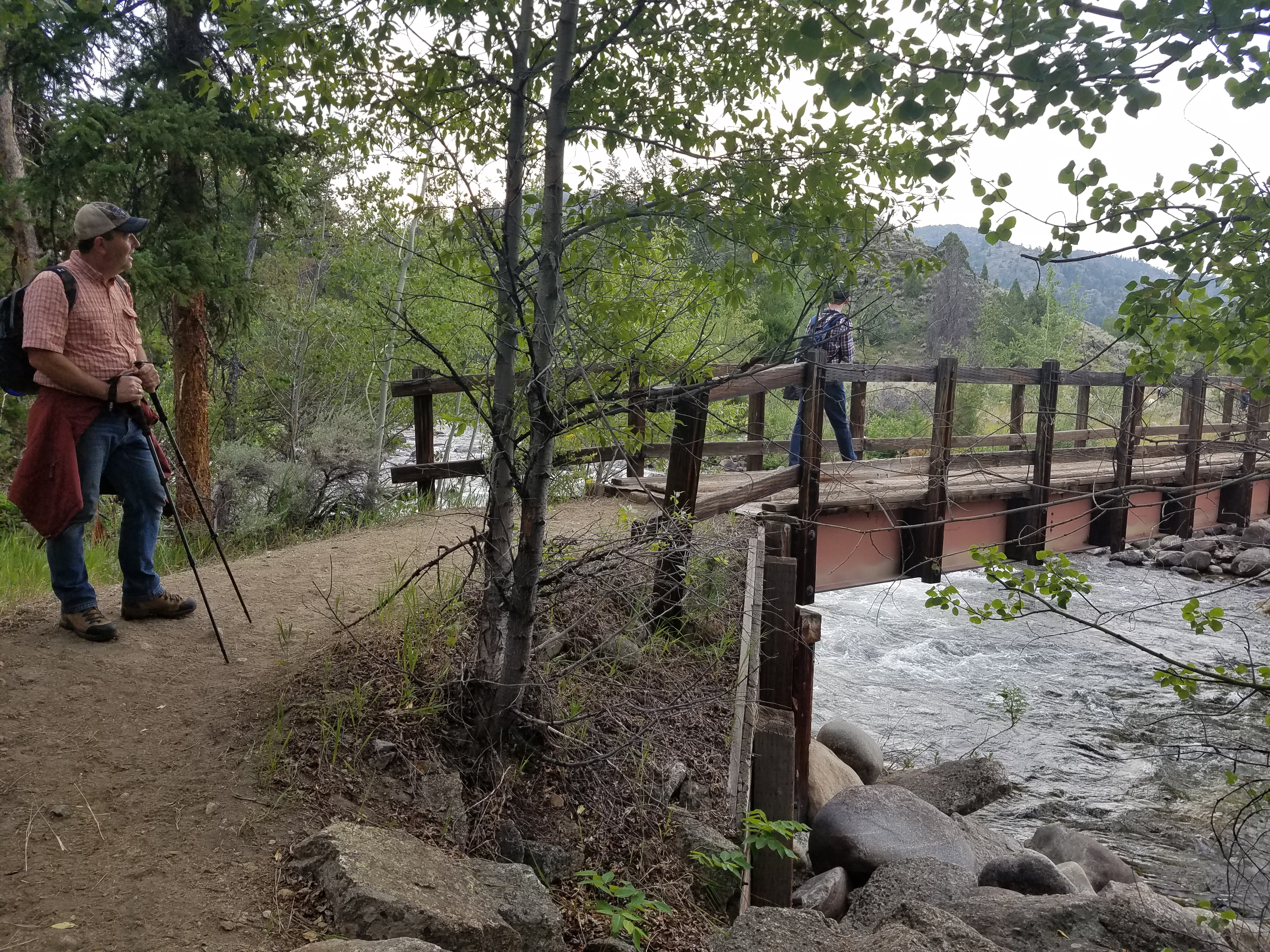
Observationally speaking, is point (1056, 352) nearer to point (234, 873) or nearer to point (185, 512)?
point (185, 512)

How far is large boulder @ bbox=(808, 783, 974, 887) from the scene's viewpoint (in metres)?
5.70

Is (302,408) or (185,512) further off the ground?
(302,408)

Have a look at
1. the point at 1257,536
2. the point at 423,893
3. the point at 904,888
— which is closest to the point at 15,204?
the point at 423,893

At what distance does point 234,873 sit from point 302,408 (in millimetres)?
13186

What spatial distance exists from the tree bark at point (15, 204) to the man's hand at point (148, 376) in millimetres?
8139

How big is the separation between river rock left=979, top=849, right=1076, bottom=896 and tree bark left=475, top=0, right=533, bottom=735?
3.30 m

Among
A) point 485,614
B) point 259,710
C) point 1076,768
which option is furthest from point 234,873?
point 1076,768

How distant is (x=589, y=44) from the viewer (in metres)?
3.48

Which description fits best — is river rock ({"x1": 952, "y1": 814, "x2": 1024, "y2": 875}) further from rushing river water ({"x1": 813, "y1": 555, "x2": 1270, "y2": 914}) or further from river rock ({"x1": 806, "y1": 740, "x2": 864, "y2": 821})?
rushing river water ({"x1": 813, "y1": 555, "x2": 1270, "y2": 914})

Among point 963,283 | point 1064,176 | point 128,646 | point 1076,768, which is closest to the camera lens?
point 1064,176

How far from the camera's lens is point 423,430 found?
9062 mm

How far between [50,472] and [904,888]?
15.0 ft

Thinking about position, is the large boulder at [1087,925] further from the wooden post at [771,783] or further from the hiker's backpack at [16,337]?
the hiker's backpack at [16,337]

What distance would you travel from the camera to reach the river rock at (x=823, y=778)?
6508mm
